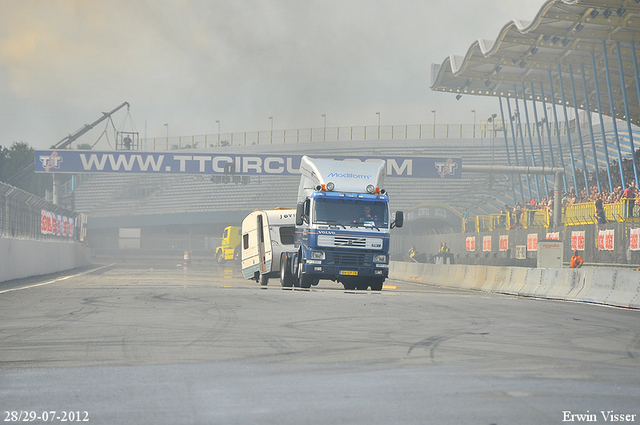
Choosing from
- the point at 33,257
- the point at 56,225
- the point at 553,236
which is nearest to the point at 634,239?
the point at 553,236

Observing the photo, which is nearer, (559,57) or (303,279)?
(303,279)

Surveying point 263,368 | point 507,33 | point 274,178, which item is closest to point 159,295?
point 263,368

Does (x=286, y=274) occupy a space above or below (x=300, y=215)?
below

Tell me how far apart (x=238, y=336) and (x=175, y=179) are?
2975 inches

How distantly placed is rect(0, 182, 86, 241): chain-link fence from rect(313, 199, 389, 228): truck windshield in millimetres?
10960

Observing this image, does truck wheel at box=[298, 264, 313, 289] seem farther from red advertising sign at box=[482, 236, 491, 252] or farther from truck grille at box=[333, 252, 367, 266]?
red advertising sign at box=[482, 236, 491, 252]

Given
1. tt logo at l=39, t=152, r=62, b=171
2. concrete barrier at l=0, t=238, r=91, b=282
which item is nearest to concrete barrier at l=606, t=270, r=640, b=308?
concrete barrier at l=0, t=238, r=91, b=282

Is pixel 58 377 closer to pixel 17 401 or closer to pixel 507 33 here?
pixel 17 401

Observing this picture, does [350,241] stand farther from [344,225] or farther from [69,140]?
[69,140]

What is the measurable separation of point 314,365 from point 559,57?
43.7m

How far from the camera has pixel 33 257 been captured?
29406mm

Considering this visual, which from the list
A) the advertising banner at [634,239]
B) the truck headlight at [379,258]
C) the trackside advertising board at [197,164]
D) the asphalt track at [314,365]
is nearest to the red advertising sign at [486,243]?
the trackside advertising board at [197,164]

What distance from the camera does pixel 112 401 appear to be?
5941 millimetres

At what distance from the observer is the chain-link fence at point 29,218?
84.3 ft
